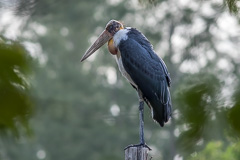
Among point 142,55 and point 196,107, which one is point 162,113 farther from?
point 196,107

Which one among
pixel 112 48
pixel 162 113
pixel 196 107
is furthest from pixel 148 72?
pixel 196 107

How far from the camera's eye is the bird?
17.9 feet

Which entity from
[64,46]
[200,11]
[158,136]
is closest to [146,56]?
[200,11]

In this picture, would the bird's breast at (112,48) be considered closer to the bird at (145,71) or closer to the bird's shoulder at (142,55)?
the bird at (145,71)

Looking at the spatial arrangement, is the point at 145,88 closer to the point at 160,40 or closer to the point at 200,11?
the point at 200,11

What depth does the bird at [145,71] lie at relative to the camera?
5.47 metres

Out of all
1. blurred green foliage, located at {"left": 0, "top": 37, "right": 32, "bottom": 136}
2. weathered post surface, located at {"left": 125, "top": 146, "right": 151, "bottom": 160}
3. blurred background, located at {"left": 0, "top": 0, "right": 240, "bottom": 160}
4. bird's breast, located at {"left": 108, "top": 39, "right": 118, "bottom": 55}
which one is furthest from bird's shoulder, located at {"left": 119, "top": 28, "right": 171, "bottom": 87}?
blurred background, located at {"left": 0, "top": 0, "right": 240, "bottom": 160}

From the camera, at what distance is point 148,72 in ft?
18.6

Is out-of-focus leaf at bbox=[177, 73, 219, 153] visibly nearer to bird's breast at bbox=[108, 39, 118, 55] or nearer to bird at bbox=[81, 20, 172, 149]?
bird at bbox=[81, 20, 172, 149]

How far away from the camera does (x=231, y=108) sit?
5.45 ft

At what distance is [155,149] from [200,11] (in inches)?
238

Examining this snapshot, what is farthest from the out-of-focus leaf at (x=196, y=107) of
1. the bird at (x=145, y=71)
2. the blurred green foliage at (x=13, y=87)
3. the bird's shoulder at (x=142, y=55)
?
the bird's shoulder at (x=142, y=55)

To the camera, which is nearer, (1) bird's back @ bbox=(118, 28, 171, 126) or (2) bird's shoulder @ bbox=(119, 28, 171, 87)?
(1) bird's back @ bbox=(118, 28, 171, 126)

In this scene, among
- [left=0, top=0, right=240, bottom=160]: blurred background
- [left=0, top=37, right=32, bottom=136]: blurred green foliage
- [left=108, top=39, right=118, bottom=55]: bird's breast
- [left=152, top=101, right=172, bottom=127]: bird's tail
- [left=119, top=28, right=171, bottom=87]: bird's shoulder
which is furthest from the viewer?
[left=0, top=0, right=240, bottom=160]: blurred background
